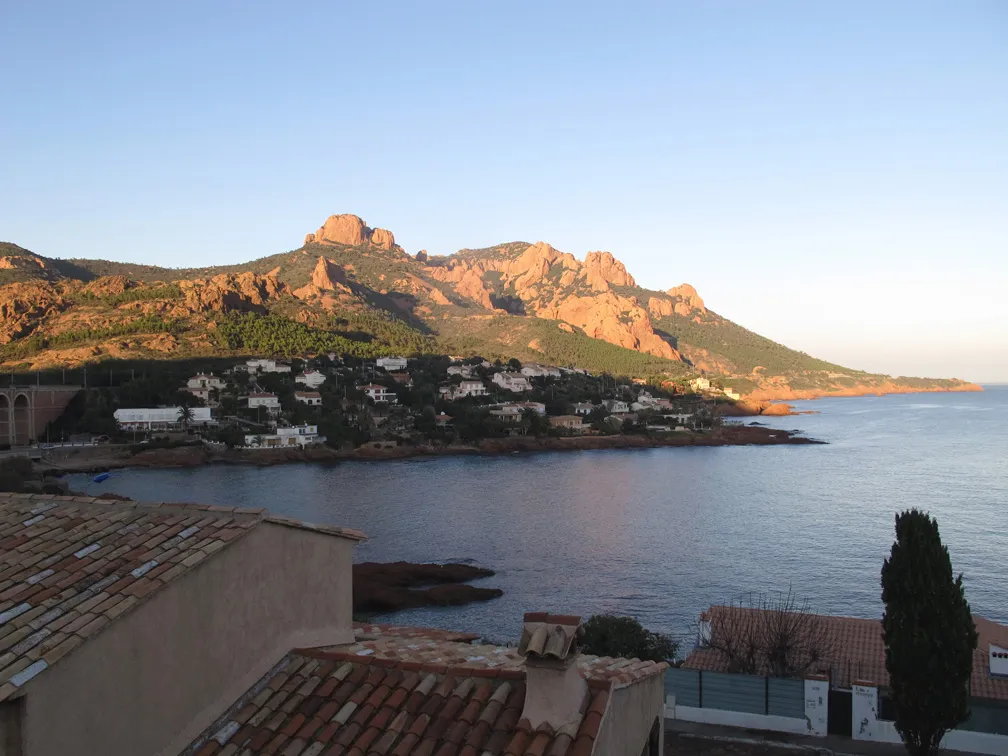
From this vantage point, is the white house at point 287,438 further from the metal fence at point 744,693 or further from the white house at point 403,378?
the metal fence at point 744,693

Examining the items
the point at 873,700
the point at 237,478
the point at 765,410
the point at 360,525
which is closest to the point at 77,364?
the point at 237,478

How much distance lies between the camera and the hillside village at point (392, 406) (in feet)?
212

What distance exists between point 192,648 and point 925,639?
8642 mm

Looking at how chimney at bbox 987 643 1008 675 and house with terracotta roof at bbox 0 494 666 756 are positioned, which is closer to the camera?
house with terracotta roof at bbox 0 494 666 756

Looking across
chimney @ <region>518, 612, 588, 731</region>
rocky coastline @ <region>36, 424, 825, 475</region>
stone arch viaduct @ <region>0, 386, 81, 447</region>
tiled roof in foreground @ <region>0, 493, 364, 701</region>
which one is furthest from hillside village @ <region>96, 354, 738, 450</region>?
chimney @ <region>518, 612, 588, 731</region>

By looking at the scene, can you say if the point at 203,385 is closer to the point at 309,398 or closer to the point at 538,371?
the point at 309,398

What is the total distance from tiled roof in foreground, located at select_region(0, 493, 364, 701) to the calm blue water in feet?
53.4

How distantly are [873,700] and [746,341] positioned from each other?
Result: 181 metres

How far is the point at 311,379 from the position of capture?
79.2 metres

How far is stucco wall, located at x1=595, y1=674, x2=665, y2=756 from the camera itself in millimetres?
4380

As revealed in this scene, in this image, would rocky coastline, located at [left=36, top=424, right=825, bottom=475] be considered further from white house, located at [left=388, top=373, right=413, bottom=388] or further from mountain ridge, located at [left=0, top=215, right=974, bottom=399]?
mountain ridge, located at [left=0, top=215, right=974, bottom=399]

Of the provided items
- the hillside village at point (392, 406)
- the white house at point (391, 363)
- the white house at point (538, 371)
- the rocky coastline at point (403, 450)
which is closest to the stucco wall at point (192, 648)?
the rocky coastline at point (403, 450)

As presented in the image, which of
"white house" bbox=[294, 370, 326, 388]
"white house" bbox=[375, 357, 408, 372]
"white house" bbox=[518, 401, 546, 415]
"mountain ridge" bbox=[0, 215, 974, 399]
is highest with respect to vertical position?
"mountain ridge" bbox=[0, 215, 974, 399]

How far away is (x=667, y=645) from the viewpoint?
1650 cm
